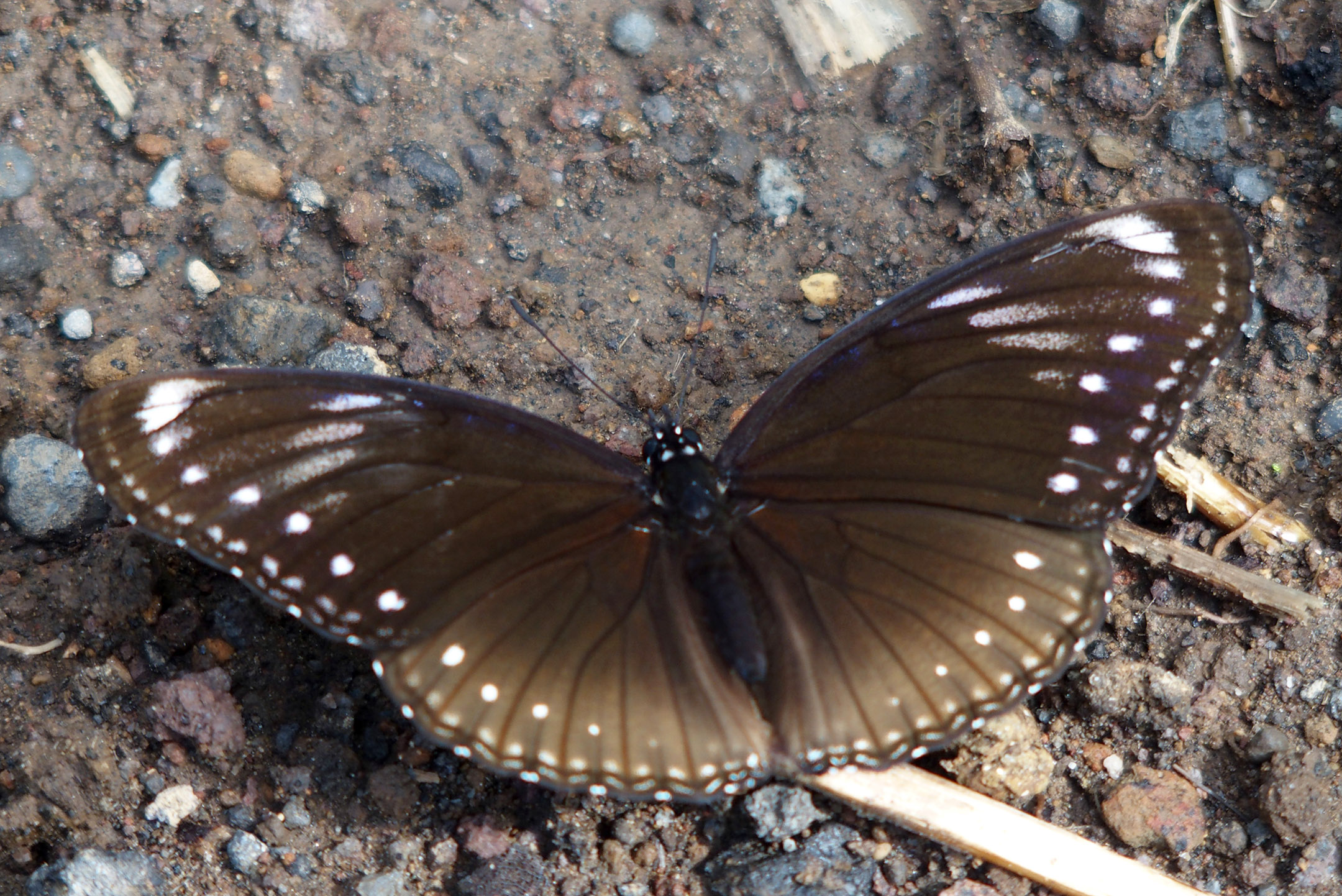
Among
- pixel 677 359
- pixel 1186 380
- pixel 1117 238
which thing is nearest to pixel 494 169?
pixel 677 359

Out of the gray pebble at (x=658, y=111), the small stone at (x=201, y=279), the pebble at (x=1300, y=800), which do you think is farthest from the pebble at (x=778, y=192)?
the pebble at (x=1300, y=800)

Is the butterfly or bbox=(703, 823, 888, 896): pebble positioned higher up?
the butterfly

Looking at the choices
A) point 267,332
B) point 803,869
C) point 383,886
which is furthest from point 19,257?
point 803,869

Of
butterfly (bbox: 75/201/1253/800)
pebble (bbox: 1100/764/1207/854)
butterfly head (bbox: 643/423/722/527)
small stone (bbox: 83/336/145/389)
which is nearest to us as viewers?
butterfly (bbox: 75/201/1253/800)

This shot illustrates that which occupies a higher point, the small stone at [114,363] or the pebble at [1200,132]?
the pebble at [1200,132]

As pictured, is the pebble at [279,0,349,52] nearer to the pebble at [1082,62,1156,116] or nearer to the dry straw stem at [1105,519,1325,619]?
the pebble at [1082,62,1156,116]

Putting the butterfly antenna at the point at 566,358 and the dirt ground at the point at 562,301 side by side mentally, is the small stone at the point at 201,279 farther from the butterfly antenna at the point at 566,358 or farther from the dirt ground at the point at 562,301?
the butterfly antenna at the point at 566,358

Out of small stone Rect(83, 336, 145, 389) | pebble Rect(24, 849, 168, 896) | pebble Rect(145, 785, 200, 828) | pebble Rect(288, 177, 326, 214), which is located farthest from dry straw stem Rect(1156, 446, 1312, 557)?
small stone Rect(83, 336, 145, 389)
